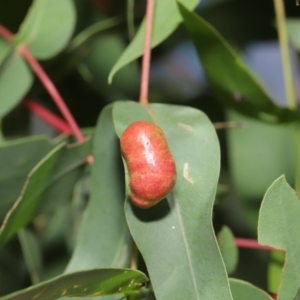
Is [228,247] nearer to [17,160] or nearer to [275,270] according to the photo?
[275,270]

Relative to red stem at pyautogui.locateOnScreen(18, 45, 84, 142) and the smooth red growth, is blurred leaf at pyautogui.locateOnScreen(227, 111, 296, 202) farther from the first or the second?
the smooth red growth

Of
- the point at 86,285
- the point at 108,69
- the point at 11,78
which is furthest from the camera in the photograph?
the point at 108,69

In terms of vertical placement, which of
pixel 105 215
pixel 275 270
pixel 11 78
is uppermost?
pixel 11 78

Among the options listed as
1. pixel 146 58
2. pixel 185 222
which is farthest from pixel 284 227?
pixel 146 58

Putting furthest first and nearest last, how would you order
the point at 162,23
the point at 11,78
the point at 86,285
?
the point at 11,78
the point at 162,23
the point at 86,285

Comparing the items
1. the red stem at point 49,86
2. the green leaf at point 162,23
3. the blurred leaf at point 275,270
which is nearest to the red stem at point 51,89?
the red stem at point 49,86

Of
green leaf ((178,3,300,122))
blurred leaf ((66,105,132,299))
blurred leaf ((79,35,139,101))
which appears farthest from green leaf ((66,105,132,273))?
blurred leaf ((79,35,139,101))
